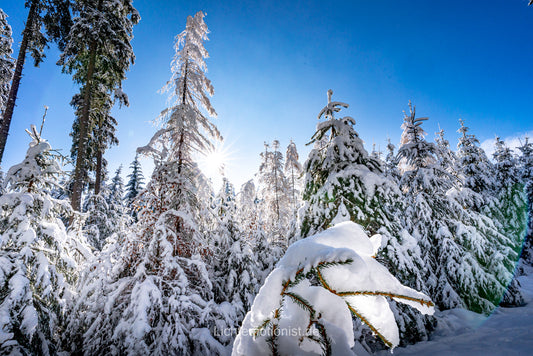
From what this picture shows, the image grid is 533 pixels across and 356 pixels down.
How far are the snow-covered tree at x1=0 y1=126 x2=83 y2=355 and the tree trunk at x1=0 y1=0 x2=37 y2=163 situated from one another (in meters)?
4.55

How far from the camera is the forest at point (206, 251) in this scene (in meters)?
0.96

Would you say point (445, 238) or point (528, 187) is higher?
point (528, 187)

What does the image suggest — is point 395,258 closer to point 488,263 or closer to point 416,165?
point 416,165

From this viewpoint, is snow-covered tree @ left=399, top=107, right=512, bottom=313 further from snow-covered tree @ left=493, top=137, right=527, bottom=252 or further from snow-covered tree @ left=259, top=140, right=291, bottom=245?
snow-covered tree @ left=493, top=137, right=527, bottom=252

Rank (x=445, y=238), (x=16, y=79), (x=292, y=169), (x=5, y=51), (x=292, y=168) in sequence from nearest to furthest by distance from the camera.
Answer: (x=16, y=79), (x=445, y=238), (x=5, y=51), (x=292, y=168), (x=292, y=169)

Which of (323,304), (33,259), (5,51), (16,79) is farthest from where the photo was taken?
(5,51)

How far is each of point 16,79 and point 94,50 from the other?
293 centimetres

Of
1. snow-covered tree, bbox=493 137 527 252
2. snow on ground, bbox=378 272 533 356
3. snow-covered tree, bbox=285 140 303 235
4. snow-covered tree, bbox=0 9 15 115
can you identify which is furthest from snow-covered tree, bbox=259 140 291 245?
snow-covered tree, bbox=493 137 527 252

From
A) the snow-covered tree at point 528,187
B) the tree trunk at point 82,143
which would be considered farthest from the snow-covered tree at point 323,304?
the snow-covered tree at point 528,187

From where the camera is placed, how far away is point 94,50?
9.84m

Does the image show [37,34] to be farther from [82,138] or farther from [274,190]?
[274,190]

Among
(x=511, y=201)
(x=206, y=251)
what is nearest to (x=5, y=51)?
(x=206, y=251)

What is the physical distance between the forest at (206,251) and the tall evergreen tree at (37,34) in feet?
0.17

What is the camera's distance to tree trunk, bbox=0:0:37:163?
848 centimetres
